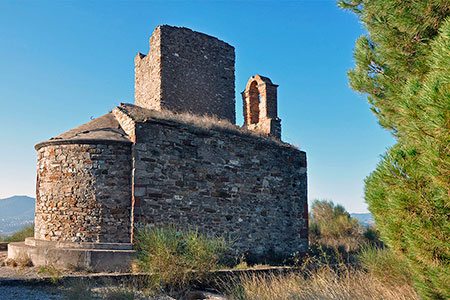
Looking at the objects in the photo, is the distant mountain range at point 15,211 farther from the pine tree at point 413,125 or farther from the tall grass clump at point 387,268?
the pine tree at point 413,125

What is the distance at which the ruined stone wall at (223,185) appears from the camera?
350 inches

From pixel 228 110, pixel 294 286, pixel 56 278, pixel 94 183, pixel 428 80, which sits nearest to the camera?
pixel 428 80

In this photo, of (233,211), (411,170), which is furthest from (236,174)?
(411,170)

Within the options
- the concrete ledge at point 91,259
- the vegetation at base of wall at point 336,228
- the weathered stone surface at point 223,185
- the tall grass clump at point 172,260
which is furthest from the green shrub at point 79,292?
the vegetation at base of wall at point 336,228

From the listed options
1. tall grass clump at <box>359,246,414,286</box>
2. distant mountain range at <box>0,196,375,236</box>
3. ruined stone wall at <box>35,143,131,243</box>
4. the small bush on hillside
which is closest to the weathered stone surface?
ruined stone wall at <box>35,143,131,243</box>

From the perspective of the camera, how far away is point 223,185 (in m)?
10.1

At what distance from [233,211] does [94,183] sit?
3706 millimetres

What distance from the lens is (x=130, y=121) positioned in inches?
361

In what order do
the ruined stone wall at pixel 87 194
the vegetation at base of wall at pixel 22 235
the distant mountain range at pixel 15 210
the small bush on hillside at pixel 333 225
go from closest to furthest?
the ruined stone wall at pixel 87 194 → the vegetation at base of wall at pixel 22 235 → the small bush on hillside at pixel 333 225 → the distant mountain range at pixel 15 210

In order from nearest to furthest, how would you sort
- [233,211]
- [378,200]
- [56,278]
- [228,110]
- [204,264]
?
[378,200], [56,278], [204,264], [233,211], [228,110]

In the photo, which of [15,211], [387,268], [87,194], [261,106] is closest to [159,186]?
[87,194]

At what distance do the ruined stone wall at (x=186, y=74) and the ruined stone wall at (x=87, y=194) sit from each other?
13.9 ft

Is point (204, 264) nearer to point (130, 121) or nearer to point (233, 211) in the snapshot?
point (233, 211)

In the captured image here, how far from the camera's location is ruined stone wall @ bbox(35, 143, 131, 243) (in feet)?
28.2
